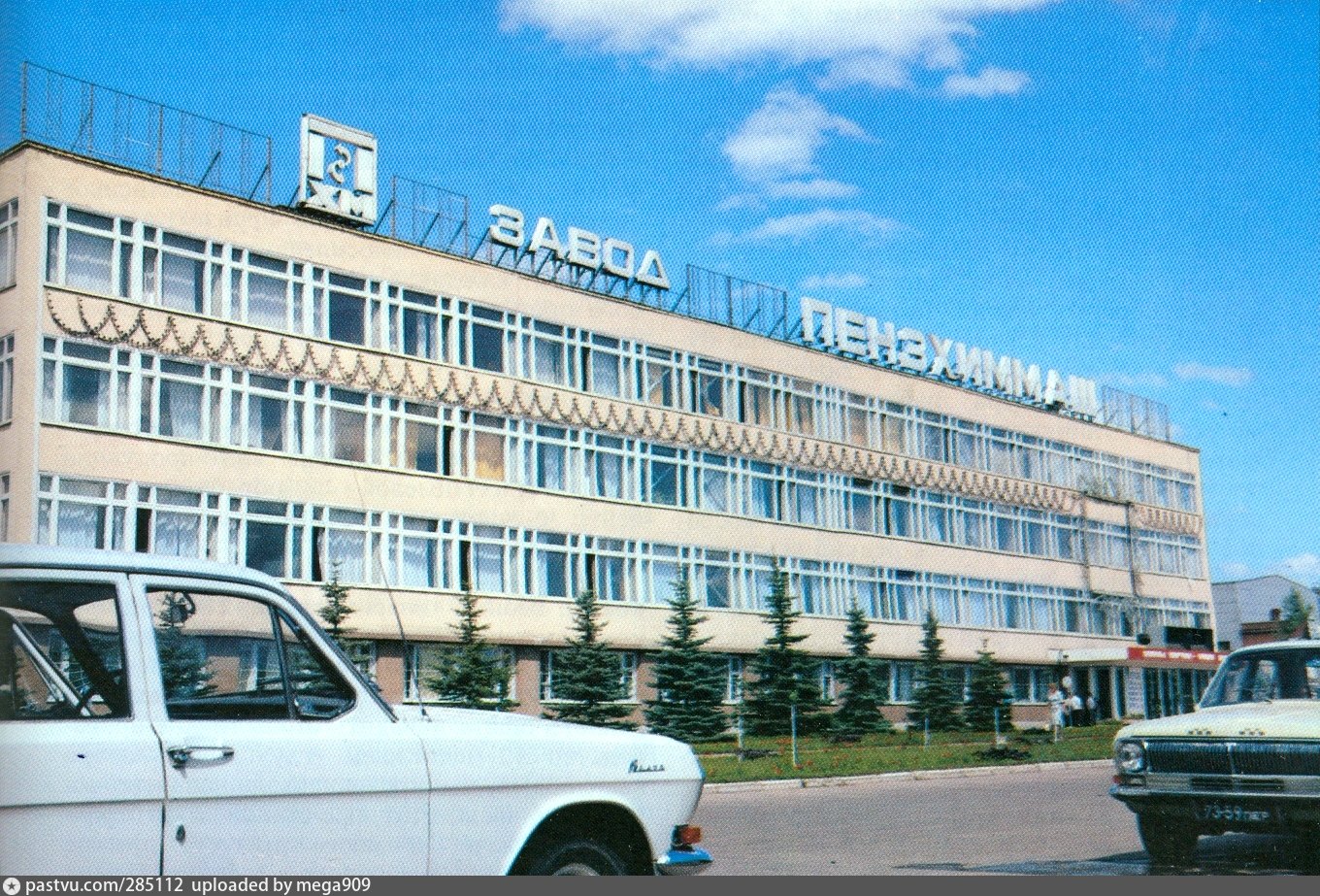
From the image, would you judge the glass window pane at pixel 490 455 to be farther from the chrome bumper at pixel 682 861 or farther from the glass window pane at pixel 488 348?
the chrome bumper at pixel 682 861

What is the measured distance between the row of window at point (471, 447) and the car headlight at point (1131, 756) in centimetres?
2633

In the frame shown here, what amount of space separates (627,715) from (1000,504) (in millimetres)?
24923

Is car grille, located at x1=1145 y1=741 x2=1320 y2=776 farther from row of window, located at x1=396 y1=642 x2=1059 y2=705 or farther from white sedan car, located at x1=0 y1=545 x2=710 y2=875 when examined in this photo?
row of window, located at x1=396 y1=642 x2=1059 y2=705

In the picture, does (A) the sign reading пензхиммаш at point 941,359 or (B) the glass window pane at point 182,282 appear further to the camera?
(A) the sign reading пензхиммаш at point 941,359

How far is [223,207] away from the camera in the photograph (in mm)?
36125

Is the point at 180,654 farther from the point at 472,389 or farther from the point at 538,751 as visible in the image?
the point at 472,389

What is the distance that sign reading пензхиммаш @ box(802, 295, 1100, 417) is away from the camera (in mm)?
54656

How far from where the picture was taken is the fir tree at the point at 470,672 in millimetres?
36688

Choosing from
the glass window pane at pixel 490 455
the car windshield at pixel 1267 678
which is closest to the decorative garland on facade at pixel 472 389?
the glass window pane at pixel 490 455

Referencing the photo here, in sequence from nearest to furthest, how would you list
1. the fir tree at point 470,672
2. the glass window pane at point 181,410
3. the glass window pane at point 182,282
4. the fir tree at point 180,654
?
the fir tree at point 180,654
the glass window pane at point 181,410
the glass window pane at point 182,282
the fir tree at point 470,672

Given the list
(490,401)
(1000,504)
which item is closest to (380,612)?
(490,401)

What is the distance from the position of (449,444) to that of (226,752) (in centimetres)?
3521

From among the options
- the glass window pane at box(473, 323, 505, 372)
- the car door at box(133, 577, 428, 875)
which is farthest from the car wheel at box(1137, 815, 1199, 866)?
the glass window pane at box(473, 323, 505, 372)

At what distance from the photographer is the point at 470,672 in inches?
1451
